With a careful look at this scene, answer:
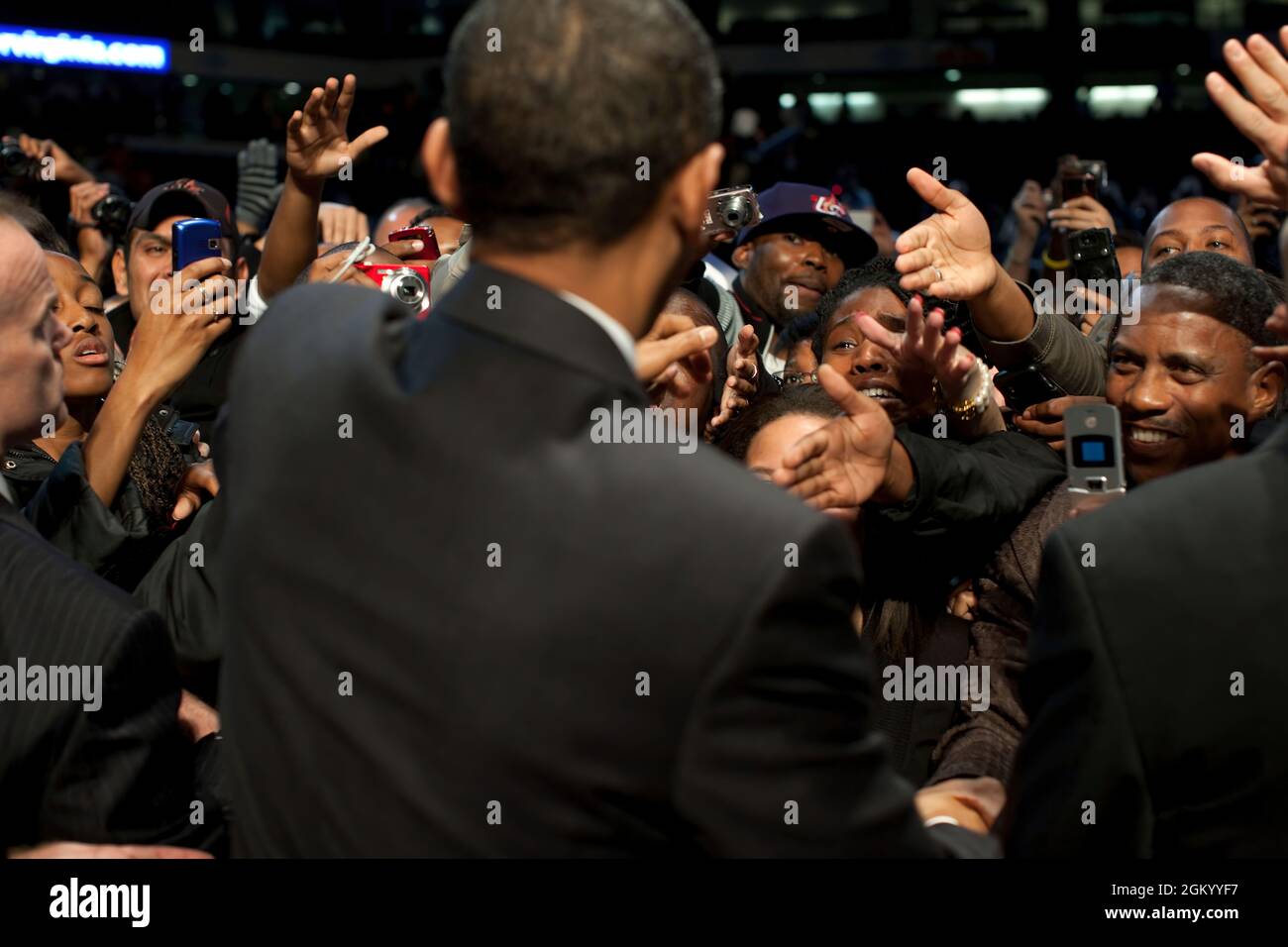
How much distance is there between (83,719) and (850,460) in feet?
3.19

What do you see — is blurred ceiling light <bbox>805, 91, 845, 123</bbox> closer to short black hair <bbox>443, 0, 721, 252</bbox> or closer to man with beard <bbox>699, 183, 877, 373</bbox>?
man with beard <bbox>699, 183, 877, 373</bbox>

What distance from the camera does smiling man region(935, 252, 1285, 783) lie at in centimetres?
192

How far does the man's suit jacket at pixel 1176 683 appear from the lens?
110 centimetres

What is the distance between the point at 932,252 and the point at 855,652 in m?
1.26

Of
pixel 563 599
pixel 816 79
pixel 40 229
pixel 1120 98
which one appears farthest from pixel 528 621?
pixel 1120 98

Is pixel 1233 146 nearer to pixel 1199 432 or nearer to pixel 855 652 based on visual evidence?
pixel 1199 432

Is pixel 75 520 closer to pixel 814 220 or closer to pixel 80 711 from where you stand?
pixel 80 711

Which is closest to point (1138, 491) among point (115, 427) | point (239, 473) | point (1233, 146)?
point (239, 473)

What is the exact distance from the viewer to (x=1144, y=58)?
13617mm

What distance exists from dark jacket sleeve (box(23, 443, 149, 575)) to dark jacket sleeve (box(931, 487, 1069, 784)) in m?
1.15

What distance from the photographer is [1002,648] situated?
189 cm

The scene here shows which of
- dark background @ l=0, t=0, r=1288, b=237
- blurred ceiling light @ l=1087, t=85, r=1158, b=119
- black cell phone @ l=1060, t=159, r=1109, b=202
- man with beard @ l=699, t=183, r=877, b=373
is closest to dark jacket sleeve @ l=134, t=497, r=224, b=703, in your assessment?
man with beard @ l=699, t=183, r=877, b=373

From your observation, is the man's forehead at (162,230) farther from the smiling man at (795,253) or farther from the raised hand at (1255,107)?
the raised hand at (1255,107)

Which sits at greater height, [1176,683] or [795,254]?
[795,254]
